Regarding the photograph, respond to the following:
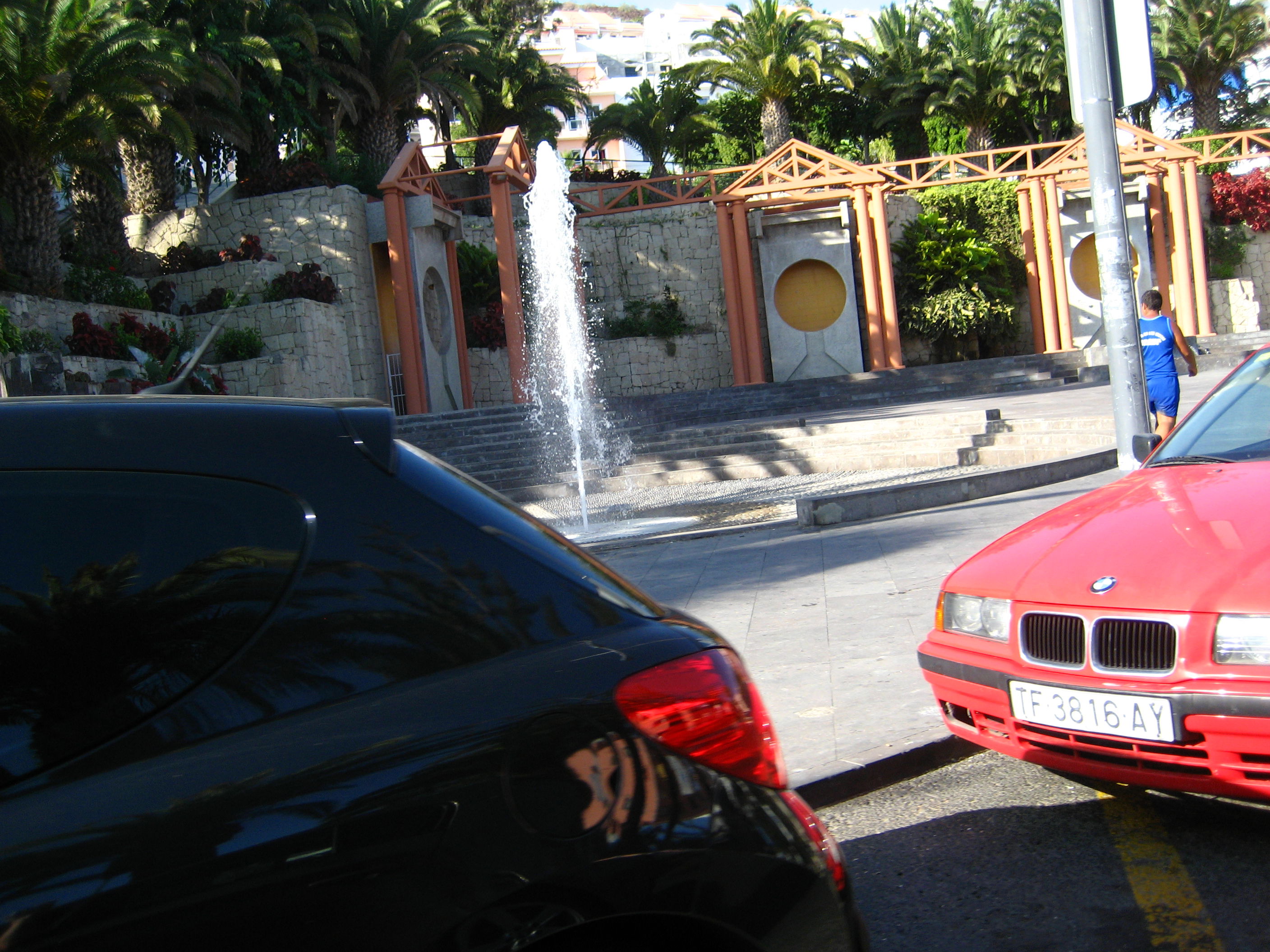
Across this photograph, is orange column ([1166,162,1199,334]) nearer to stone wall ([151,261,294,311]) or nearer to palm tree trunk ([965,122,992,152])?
palm tree trunk ([965,122,992,152])

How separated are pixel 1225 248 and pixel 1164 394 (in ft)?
100

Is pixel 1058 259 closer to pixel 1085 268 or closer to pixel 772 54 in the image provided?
pixel 1085 268

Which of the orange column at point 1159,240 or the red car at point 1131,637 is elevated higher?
the orange column at point 1159,240

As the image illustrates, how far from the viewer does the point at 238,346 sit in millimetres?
21625

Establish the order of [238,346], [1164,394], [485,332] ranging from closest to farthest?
[1164,394] < [238,346] < [485,332]

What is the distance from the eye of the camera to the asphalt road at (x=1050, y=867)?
2.80m

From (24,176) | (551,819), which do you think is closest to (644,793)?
(551,819)

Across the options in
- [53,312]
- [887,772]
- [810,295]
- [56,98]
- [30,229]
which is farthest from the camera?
[810,295]

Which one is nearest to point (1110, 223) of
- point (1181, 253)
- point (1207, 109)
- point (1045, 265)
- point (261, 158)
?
point (261, 158)

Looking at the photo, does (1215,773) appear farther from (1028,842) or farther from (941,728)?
(941,728)

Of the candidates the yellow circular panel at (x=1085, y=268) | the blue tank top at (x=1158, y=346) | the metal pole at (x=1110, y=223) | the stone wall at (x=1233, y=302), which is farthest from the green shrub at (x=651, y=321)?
the metal pole at (x=1110, y=223)

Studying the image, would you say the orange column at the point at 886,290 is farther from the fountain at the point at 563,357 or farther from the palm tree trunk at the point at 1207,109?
the palm tree trunk at the point at 1207,109

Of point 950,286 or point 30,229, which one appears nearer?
point 30,229

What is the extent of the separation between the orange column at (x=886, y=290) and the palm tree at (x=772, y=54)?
9650 millimetres
